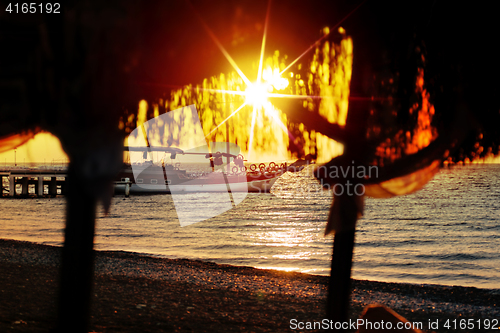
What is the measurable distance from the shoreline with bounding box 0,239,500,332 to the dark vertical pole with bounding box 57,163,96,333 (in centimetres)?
217

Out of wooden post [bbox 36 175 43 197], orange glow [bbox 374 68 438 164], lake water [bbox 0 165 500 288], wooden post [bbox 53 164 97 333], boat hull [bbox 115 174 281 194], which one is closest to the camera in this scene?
wooden post [bbox 53 164 97 333]

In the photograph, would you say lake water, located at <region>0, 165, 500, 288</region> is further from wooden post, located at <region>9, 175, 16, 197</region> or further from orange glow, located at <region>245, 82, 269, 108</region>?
wooden post, located at <region>9, 175, 16, 197</region>

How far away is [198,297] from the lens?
6.49 meters

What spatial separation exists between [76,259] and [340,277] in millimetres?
1834

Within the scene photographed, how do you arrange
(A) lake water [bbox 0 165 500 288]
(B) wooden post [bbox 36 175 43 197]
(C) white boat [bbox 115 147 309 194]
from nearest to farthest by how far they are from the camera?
1. (A) lake water [bbox 0 165 500 288]
2. (B) wooden post [bbox 36 175 43 197]
3. (C) white boat [bbox 115 147 309 194]

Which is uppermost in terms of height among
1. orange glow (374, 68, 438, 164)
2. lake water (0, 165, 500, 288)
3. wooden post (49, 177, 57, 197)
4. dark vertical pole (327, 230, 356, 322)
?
orange glow (374, 68, 438, 164)

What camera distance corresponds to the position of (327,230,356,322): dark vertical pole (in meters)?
2.72

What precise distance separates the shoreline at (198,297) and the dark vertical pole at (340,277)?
242cm

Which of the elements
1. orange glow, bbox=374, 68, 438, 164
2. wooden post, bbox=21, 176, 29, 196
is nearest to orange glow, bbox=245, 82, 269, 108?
orange glow, bbox=374, 68, 438, 164

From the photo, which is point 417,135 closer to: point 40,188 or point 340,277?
point 340,277

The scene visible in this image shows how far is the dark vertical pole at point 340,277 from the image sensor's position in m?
2.72

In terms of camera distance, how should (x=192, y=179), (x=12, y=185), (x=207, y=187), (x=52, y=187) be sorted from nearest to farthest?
(x=12, y=185) < (x=52, y=187) < (x=192, y=179) < (x=207, y=187)

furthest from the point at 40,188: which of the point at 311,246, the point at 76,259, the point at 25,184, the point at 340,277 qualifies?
the point at 340,277

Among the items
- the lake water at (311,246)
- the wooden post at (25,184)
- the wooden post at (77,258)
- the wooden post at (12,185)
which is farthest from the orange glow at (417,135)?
the wooden post at (25,184)
